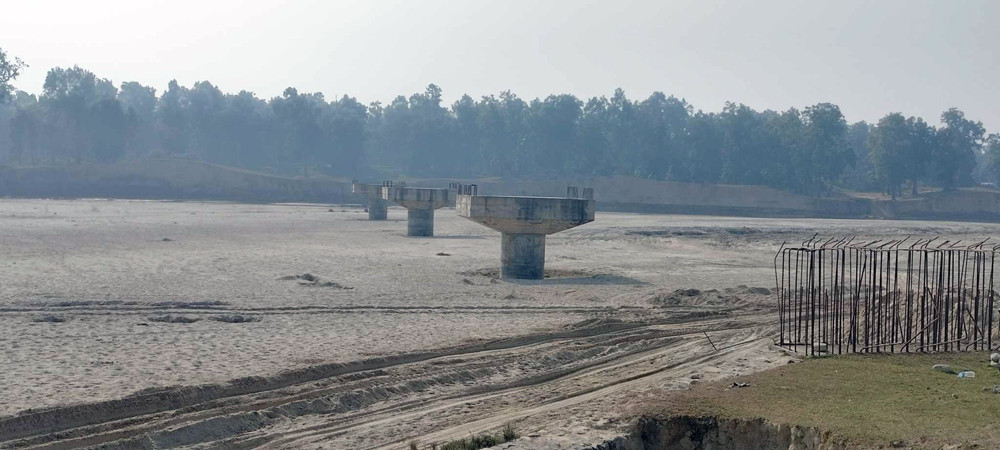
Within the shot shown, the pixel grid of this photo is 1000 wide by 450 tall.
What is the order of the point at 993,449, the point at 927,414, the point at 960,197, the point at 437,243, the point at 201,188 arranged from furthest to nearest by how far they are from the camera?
1. the point at 960,197
2. the point at 201,188
3. the point at 437,243
4. the point at 927,414
5. the point at 993,449

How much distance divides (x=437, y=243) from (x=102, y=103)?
233 feet

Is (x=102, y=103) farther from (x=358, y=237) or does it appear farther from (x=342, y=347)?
(x=342, y=347)

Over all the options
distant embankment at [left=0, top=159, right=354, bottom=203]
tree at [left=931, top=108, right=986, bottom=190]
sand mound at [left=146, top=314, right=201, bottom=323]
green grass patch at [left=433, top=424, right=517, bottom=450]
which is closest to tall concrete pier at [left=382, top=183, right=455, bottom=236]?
sand mound at [left=146, top=314, right=201, bottom=323]

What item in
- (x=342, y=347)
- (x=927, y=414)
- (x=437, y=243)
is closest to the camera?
(x=927, y=414)

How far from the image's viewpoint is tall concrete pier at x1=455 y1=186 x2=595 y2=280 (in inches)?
1068

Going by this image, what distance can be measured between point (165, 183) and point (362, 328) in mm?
74300

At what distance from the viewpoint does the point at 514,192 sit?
98312 millimetres

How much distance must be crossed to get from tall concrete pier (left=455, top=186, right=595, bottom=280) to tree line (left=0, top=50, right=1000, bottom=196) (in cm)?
7782

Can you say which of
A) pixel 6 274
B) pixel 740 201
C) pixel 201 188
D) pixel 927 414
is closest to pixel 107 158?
pixel 201 188

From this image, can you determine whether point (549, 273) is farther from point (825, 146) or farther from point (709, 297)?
point (825, 146)

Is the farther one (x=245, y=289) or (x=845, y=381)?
(x=245, y=289)

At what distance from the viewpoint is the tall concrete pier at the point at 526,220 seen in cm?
2712

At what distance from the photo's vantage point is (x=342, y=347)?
51.5 ft

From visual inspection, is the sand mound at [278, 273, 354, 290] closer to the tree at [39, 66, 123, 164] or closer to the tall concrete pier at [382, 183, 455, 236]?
the tall concrete pier at [382, 183, 455, 236]
